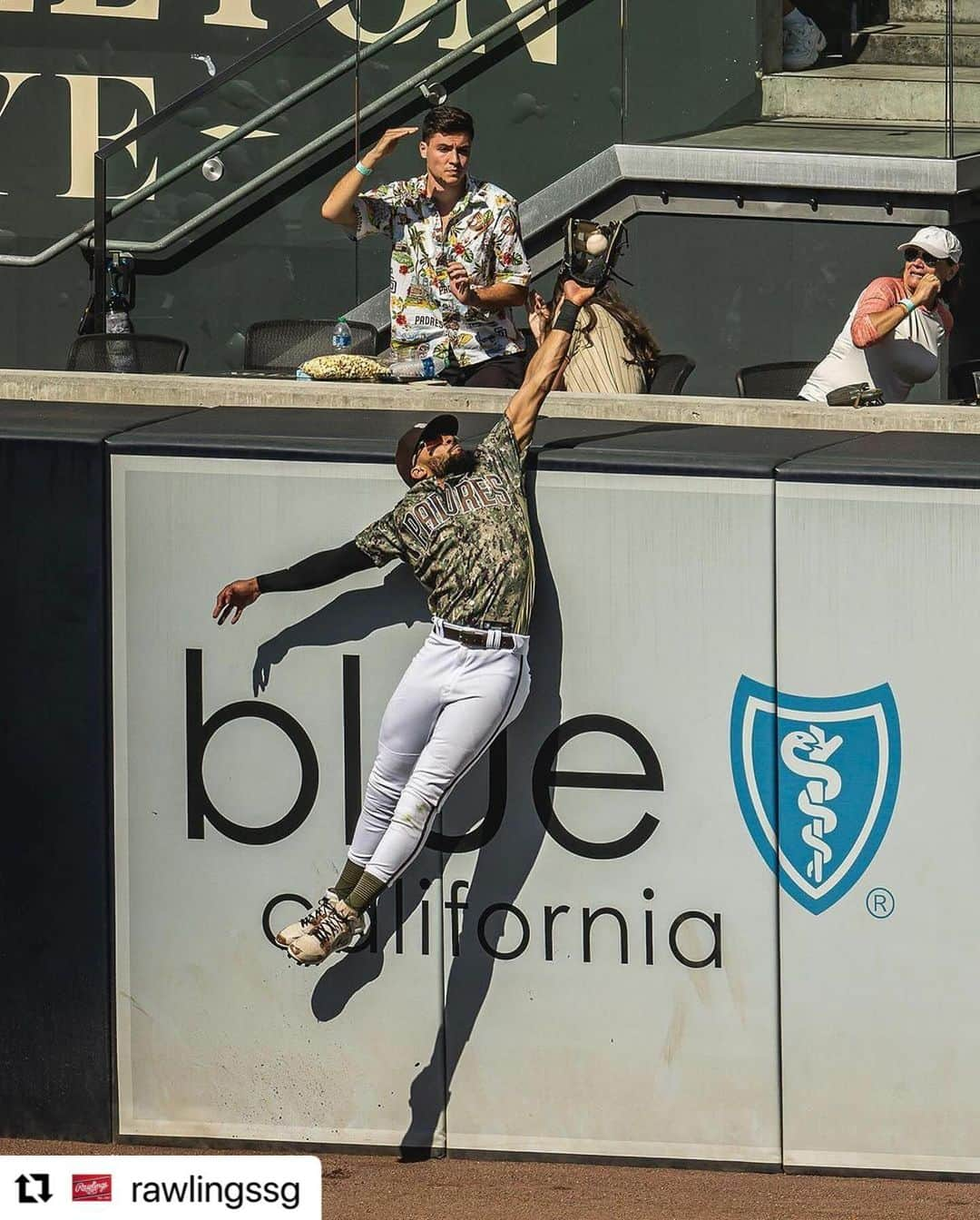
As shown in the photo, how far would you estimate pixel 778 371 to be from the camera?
9180mm

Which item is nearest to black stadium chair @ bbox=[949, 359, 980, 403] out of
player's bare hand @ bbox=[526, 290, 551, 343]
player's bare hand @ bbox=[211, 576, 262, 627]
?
player's bare hand @ bbox=[526, 290, 551, 343]

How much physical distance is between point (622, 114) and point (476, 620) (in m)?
5.58

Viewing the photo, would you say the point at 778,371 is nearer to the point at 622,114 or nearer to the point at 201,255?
the point at 622,114

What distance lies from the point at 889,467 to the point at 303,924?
7.66 feet

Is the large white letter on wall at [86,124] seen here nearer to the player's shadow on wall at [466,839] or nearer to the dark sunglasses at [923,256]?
the dark sunglasses at [923,256]

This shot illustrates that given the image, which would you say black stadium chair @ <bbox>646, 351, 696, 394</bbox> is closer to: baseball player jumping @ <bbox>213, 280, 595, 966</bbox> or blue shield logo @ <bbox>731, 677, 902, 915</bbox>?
baseball player jumping @ <bbox>213, 280, 595, 966</bbox>

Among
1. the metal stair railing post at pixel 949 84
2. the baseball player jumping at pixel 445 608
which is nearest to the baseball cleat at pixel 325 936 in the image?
the baseball player jumping at pixel 445 608

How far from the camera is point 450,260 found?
8.16m

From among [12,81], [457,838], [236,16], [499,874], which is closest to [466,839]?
[457,838]

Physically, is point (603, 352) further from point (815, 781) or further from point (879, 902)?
point (879, 902)

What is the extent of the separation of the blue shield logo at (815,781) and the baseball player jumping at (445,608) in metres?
→ 0.76

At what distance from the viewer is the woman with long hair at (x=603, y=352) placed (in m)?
8.24

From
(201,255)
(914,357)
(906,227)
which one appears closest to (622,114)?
(906,227)

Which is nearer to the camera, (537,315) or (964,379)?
(537,315)
